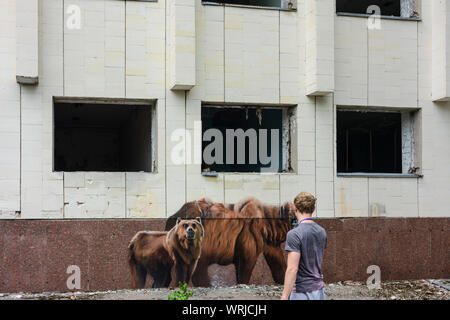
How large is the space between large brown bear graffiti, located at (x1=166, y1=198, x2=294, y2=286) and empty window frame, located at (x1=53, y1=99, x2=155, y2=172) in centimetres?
257

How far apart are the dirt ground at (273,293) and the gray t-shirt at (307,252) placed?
4.47 meters

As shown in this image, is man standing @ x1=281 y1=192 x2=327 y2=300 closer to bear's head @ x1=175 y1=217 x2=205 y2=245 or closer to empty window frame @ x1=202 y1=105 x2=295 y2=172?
bear's head @ x1=175 y1=217 x2=205 y2=245

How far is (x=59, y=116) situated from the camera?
639 inches

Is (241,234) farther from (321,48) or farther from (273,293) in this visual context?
(321,48)

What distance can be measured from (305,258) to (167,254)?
Result: 5.37m

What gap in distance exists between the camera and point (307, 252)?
4.71 metres

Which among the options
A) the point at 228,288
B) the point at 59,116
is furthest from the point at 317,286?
the point at 59,116

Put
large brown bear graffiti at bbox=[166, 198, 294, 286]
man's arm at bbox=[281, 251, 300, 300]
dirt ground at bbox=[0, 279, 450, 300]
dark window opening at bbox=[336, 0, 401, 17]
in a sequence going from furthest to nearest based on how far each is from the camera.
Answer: dark window opening at bbox=[336, 0, 401, 17] → large brown bear graffiti at bbox=[166, 198, 294, 286] → dirt ground at bbox=[0, 279, 450, 300] → man's arm at bbox=[281, 251, 300, 300]

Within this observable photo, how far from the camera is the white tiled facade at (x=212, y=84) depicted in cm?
927

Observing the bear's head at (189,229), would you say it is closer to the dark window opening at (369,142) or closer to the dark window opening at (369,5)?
the dark window opening at (369,142)

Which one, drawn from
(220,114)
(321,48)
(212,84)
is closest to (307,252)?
(212,84)

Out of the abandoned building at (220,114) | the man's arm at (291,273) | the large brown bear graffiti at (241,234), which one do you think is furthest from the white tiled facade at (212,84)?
the man's arm at (291,273)

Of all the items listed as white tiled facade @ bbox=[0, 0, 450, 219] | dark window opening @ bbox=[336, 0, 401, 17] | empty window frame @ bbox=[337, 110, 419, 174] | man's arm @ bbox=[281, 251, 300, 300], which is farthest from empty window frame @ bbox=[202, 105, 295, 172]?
man's arm @ bbox=[281, 251, 300, 300]

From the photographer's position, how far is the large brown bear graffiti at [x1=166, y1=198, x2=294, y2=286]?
9875 millimetres
